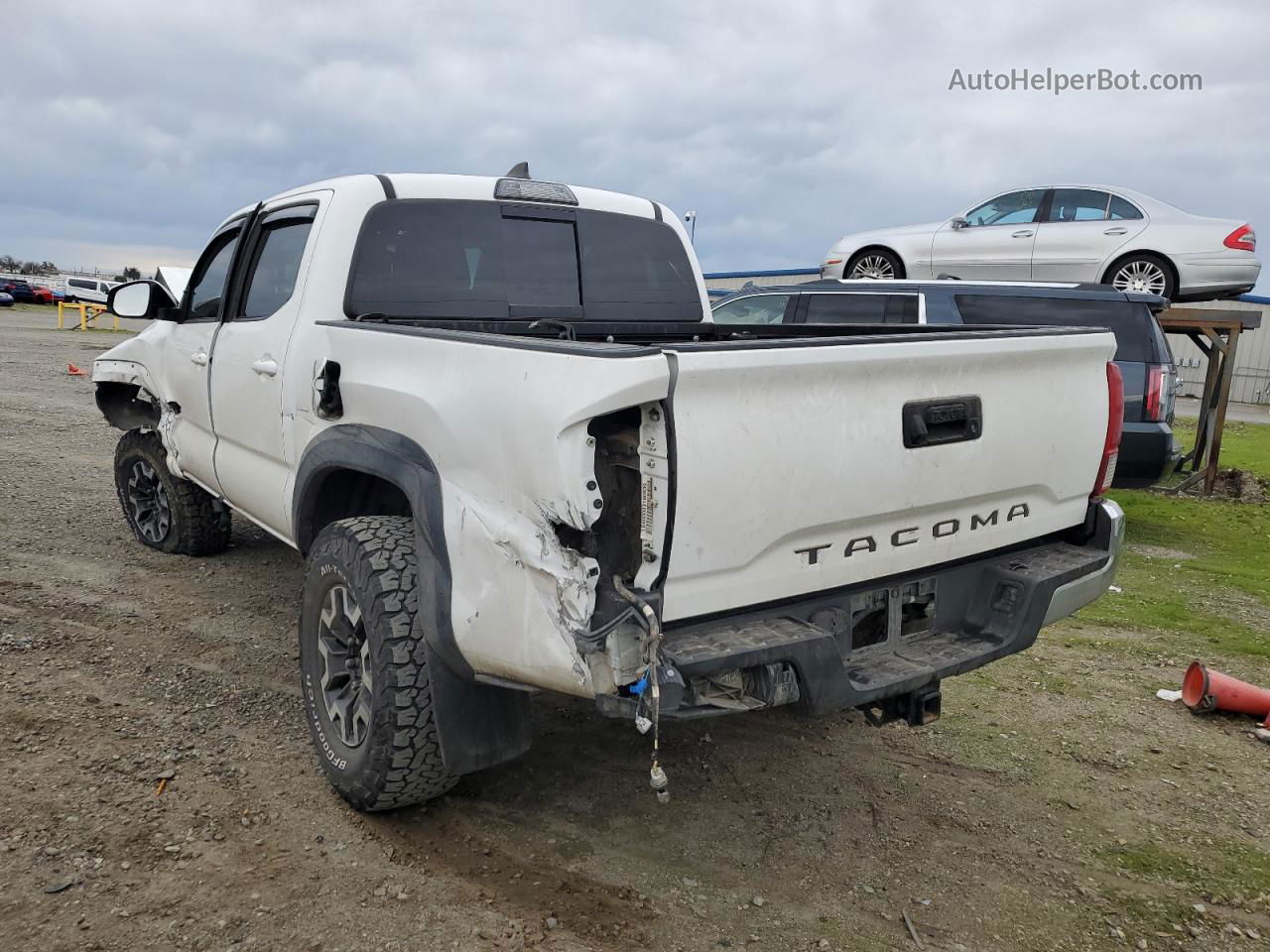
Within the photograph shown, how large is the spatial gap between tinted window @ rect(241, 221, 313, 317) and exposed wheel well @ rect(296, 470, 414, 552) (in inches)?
35.1

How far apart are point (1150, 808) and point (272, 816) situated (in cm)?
311

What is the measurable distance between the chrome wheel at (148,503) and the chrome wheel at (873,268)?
855 centimetres

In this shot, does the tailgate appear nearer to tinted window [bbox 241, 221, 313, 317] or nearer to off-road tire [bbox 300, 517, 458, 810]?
off-road tire [bbox 300, 517, 458, 810]

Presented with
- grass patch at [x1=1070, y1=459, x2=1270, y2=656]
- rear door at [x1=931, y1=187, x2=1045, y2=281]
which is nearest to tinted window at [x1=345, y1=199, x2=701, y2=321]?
grass patch at [x1=1070, y1=459, x2=1270, y2=656]

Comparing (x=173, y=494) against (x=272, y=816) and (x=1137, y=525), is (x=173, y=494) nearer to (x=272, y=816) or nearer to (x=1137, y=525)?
(x=272, y=816)

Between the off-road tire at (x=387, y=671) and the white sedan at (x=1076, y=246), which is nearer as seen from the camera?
the off-road tire at (x=387, y=671)

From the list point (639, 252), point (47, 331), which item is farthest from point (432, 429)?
point (47, 331)

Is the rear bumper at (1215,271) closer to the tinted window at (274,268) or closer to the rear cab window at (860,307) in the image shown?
the rear cab window at (860,307)

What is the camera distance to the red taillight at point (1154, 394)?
7207 millimetres

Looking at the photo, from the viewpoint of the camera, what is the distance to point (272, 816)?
10.3ft

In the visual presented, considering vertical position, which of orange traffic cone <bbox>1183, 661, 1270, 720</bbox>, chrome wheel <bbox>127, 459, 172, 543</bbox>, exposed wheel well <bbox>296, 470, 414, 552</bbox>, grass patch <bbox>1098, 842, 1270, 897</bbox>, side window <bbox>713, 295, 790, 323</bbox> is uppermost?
side window <bbox>713, 295, 790, 323</bbox>

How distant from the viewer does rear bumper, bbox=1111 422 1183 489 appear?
23.4 ft

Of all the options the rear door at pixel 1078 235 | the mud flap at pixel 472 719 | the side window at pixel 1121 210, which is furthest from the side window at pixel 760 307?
the mud flap at pixel 472 719

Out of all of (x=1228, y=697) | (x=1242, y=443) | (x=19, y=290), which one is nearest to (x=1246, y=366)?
(x=1242, y=443)
